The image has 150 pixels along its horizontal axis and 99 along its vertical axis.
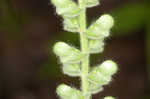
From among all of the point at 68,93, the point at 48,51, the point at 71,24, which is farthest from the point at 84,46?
the point at 48,51

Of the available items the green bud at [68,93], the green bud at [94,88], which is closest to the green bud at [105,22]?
the green bud at [94,88]

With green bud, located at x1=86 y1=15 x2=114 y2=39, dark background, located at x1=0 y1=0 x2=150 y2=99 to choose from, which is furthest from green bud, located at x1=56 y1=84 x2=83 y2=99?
dark background, located at x1=0 y1=0 x2=150 y2=99

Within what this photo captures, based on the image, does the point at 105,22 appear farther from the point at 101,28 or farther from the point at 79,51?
the point at 79,51

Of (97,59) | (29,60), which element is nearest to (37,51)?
(29,60)

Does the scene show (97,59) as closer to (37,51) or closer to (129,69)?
(129,69)

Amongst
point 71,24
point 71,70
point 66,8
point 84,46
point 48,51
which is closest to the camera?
point 84,46

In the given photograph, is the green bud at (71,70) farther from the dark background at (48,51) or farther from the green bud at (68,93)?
the dark background at (48,51)
